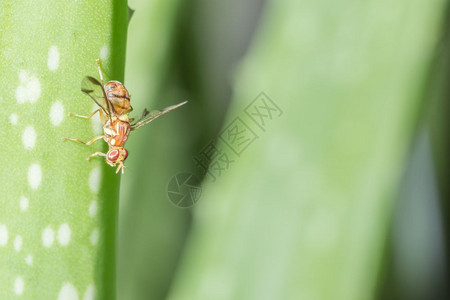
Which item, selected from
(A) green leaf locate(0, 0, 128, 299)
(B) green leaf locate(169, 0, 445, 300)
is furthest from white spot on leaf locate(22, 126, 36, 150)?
(B) green leaf locate(169, 0, 445, 300)

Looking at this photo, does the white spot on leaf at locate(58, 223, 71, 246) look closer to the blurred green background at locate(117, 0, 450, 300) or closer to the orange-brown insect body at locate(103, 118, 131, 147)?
the orange-brown insect body at locate(103, 118, 131, 147)

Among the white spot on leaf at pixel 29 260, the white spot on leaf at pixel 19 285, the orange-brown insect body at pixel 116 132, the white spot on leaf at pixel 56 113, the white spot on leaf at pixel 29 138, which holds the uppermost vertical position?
the white spot on leaf at pixel 56 113

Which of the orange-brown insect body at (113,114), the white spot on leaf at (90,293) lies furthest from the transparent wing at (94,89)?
the white spot on leaf at (90,293)

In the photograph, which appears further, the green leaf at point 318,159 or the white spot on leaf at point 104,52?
the green leaf at point 318,159

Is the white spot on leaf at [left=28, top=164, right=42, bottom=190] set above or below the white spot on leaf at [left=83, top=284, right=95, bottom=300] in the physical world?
above

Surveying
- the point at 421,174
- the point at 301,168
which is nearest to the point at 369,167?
the point at 301,168

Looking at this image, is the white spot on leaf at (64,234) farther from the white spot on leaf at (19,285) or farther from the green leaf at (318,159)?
the green leaf at (318,159)

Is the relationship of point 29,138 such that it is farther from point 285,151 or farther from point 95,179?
point 285,151
